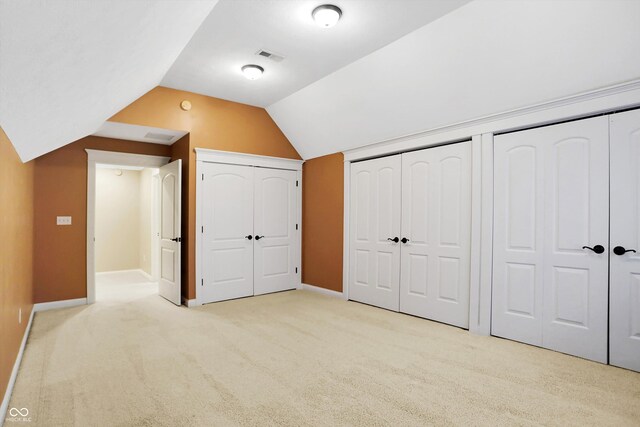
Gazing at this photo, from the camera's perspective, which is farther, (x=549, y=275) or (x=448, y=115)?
(x=448, y=115)

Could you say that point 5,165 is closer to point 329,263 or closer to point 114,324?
point 114,324

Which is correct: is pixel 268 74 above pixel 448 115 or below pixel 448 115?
above

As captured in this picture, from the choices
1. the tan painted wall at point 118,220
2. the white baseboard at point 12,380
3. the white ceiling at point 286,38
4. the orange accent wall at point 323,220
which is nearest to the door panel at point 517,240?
the white ceiling at point 286,38

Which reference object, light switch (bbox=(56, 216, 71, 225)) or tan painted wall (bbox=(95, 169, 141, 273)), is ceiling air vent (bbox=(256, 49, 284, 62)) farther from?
tan painted wall (bbox=(95, 169, 141, 273))

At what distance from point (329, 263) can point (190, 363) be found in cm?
296

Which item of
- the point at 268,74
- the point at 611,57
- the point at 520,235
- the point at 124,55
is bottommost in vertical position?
the point at 520,235

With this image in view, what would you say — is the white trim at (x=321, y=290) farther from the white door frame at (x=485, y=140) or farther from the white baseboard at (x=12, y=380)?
the white baseboard at (x=12, y=380)

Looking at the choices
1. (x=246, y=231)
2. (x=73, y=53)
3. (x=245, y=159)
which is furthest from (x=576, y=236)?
(x=245, y=159)

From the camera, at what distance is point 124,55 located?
2.22 metres

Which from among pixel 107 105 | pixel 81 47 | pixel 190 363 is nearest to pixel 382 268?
pixel 190 363

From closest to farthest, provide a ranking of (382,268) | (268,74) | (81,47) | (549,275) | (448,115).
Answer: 1. (81,47)
2. (549,275)
3. (448,115)
4. (268,74)
5. (382,268)

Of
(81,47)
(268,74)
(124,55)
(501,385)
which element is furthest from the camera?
(268,74)

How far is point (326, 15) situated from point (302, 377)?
2.90 m

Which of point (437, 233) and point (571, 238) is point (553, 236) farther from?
point (437, 233)
